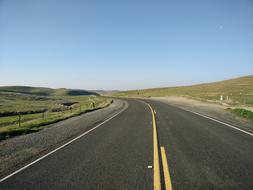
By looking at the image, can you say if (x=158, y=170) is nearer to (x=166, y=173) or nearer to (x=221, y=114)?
(x=166, y=173)

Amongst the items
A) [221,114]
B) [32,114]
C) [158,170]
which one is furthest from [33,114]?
[158,170]

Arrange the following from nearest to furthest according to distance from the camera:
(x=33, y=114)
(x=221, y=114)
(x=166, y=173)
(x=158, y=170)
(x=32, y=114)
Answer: (x=166, y=173)
(x=158, y=170)
(x=221, y=114)
(x=33, y=114)
(x=32, y=114)

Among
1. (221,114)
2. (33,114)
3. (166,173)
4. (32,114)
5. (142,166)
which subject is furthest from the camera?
(32,114)

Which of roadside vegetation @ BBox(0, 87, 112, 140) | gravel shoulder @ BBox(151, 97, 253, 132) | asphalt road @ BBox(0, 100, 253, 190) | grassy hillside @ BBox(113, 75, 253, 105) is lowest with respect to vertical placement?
roadside vegetation @ BBox(0, 87, 112, 140)

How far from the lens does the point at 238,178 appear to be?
4.34 metres

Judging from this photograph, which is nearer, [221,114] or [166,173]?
[166,173]

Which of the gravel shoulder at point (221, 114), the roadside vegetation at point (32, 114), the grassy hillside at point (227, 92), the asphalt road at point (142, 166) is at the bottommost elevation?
the roadside vegetation at point (32, 114)

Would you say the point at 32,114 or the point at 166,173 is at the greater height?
the point at 166,173

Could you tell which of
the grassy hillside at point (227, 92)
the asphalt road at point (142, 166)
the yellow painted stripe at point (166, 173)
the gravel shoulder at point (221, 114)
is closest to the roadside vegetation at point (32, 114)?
the asphalt road at point (142, 166)

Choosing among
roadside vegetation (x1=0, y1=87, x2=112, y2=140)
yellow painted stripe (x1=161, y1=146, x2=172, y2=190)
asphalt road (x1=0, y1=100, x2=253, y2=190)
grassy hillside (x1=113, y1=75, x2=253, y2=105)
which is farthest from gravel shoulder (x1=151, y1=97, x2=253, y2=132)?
roadside vegetation (x1=0, y1=87, x2=112, y2=140)

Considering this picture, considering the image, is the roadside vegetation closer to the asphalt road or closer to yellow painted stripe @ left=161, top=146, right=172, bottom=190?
the asphalt road

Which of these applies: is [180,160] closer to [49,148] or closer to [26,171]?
[26,171]

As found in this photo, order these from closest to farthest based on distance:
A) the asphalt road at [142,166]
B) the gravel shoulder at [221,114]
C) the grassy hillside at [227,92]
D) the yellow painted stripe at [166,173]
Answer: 1. the yellow painted stripe at [166,173]
2. the asphalt road at [142,166]
3. the gravel shoulder at [221,114]
4. the grassy hillside at [227,92]

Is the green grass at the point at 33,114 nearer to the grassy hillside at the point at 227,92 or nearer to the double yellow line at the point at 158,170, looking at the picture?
the double yellow line at the point at 158,170
